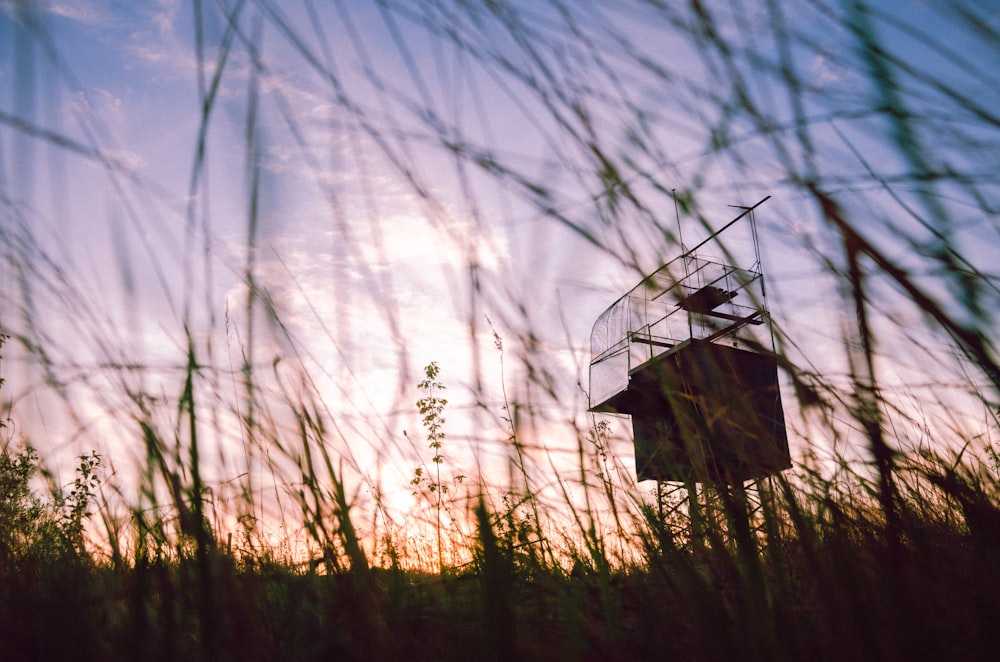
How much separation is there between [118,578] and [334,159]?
92 centimetres

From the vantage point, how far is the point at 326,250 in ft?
3.07

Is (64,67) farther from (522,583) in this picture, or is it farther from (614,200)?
(522,583)

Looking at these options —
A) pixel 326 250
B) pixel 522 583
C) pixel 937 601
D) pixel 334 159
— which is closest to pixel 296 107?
pixel 334 159

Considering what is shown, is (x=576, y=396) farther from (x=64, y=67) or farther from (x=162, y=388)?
(x=64, y=67)

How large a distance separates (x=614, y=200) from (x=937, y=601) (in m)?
0.68

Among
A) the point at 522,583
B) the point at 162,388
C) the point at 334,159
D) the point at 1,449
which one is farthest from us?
the point at 1,449

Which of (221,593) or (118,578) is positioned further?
(118,578)

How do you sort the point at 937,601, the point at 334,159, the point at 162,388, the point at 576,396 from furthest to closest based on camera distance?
the point at 576,396 < the point at 162,388 < the point at 334,159 < the point at 937,601

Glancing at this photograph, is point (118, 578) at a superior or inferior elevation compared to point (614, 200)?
inferior

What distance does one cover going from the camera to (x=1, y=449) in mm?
1401

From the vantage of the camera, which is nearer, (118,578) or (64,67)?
(64,67)

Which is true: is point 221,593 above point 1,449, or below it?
below

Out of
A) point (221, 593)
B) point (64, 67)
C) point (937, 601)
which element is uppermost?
point (64, 67)

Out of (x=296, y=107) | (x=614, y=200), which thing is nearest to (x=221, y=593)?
(x=296, y=107)
